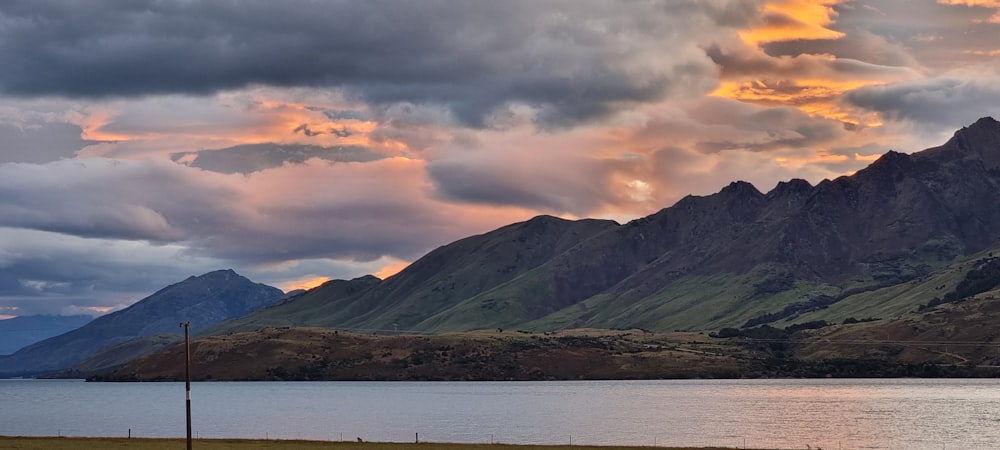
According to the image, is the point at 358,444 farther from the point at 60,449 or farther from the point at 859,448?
the point at 859,448

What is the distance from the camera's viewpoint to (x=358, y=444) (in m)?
128

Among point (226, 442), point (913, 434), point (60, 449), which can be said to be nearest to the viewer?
point (60, 449)

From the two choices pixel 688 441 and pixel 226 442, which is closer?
pixel 226 442

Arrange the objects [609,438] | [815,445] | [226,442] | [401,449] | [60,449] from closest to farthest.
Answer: [60,449], [401,449], [226,442], [815,445], [609,438]

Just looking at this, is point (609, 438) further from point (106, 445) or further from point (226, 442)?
point (106, 445)

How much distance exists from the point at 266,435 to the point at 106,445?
6889cm

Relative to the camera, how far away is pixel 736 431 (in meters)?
184

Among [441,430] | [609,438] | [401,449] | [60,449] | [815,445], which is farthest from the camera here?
[441,430]

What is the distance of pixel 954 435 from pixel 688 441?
5039 centimetres

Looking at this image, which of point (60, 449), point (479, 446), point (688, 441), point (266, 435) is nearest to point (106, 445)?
point (60, 449)

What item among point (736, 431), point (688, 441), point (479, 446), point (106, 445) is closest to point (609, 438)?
point (688, 441)

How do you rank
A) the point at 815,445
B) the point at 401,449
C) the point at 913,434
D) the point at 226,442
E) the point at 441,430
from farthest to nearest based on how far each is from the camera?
the point at 441,430
the point at 913,434
the point at 815,445
the point at 226,442
the point at 401,449

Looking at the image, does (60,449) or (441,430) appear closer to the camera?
(60,449)

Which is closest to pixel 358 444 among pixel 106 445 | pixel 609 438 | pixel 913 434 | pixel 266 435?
pixel 106 445
